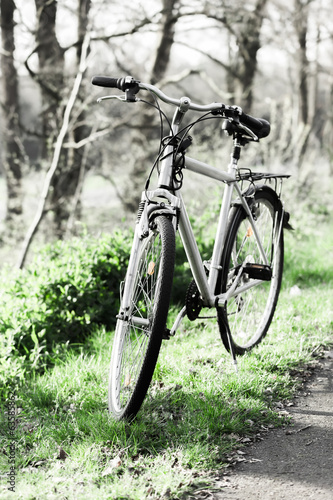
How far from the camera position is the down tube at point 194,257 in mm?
2742

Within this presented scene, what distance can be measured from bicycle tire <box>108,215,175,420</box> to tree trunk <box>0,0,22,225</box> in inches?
254

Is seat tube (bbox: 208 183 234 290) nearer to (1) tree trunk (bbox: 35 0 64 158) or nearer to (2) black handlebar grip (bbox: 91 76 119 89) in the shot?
(2) black handlebar grip (bbox: 91 76 119 89)

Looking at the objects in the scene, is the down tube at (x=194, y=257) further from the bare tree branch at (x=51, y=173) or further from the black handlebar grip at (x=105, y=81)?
the bare tree branch at (x=51, y=173)

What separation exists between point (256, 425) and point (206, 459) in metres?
0.43

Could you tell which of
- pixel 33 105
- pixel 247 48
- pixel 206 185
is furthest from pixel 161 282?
pixel 33 105

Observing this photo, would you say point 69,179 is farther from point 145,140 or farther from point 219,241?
point 219,241

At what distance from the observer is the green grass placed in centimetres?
230

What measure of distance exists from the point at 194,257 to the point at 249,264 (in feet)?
2.12

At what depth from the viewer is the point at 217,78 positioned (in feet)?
74.5

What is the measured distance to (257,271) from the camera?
3.37 meters

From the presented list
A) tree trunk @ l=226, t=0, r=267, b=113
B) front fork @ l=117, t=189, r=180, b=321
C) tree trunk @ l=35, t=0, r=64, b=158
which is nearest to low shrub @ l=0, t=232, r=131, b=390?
front fork @ l=117, t=189, r=180, b=321

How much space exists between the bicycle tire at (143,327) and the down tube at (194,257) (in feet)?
0.57

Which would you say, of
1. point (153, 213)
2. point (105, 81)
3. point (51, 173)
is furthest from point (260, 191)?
point (51, 173)

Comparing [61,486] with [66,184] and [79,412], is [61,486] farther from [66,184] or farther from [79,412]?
[66,184]
